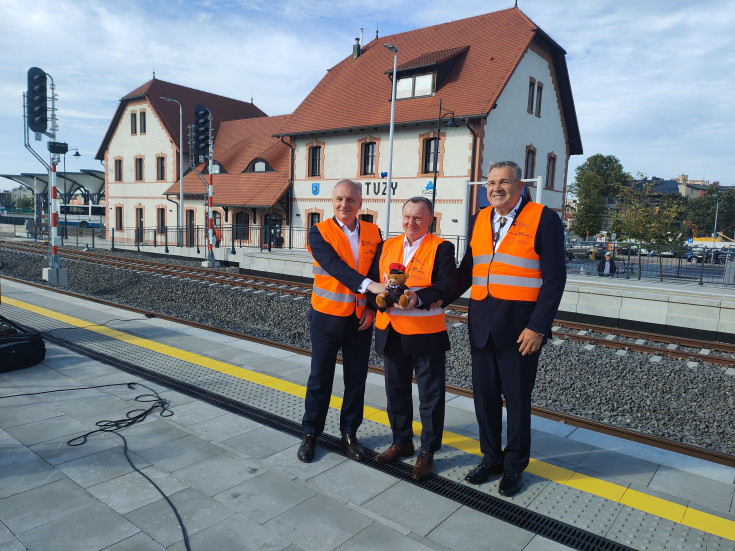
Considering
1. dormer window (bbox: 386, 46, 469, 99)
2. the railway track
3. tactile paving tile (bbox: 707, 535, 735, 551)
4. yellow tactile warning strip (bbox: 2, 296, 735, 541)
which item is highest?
dormer window (bbox: 386, 46, 469, 99)

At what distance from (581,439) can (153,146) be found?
3844 centimetres

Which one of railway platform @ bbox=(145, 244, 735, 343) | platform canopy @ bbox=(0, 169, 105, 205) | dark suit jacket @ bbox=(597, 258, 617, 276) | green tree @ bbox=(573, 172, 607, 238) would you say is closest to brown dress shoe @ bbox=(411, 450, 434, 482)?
railway platform @ bbox=(145, 244, 735, 343)

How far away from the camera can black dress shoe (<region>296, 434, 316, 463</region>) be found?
392 cm

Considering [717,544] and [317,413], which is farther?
[317,413]

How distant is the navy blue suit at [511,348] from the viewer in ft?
11.1

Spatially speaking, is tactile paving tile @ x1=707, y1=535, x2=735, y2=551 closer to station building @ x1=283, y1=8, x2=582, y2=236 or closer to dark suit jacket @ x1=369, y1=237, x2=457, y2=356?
dark suit jacket @ x1=369, y1=237, x2=457, y2=356

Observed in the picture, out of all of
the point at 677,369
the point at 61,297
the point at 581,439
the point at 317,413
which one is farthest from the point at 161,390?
the point at 61,297

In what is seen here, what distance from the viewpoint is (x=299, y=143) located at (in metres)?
28.3

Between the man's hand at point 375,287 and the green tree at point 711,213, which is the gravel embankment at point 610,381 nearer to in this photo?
the man's hand at point 375,287

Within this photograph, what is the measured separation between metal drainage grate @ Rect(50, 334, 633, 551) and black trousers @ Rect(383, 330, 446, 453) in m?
0.25

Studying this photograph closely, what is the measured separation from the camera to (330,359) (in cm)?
404

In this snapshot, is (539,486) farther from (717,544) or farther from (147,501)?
(147,501)

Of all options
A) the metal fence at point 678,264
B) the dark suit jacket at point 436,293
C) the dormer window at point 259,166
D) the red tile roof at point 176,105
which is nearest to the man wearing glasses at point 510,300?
the dark suit jacket at point 436,293

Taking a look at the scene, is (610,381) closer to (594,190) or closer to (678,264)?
(678,264)
